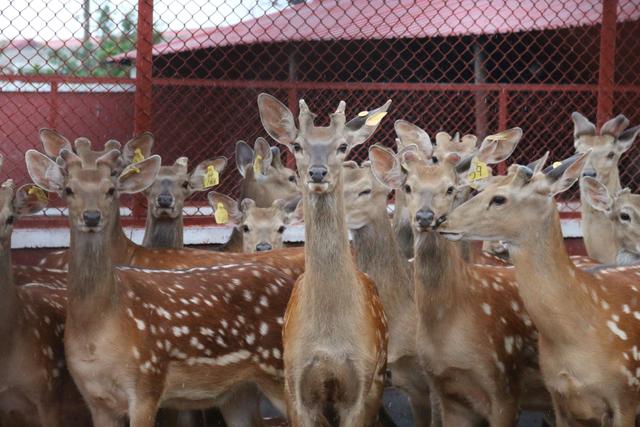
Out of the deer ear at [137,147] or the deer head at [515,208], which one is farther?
the deer ear at [137,147]

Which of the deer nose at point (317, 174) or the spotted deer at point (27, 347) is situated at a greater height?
the deer nose at point (317, 174)

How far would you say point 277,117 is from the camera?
645 centimetres

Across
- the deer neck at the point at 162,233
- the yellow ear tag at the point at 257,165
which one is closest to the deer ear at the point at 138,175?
the deer neck at the point at 162,233

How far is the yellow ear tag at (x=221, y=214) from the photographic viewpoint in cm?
850

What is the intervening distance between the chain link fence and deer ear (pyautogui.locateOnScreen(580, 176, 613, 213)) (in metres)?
1.26

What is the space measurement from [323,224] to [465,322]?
1.20 metres

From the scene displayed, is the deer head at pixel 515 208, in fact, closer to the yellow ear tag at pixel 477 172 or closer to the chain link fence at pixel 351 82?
the yellow ear tag at pixel 477 172

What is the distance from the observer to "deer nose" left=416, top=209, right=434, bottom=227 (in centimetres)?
637

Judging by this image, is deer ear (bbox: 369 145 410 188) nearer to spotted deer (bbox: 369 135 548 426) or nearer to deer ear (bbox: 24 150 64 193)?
spotted deer (bbox: 369 135 548 426)

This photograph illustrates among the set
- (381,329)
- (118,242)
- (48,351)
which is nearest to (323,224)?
(381,329)

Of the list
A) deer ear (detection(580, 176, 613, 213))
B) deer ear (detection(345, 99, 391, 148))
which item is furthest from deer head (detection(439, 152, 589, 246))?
deer ear (detection(580, 176, 613, 213))

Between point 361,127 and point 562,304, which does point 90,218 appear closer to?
point 361,127

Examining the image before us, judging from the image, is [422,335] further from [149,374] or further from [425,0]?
[425,0]

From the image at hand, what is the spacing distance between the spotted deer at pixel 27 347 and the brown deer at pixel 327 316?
1.30 m
